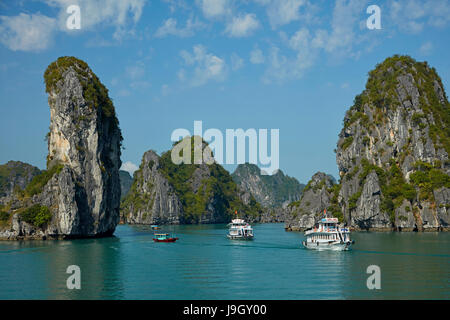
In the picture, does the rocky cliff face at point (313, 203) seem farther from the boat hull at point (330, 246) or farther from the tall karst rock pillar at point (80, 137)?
the boat hull at point (330, 246)

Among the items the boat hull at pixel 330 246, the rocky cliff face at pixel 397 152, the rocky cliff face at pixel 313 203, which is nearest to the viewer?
the boat hull at pixel 330 246

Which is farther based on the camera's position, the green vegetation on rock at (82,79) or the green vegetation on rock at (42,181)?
the green vegetation on rock at (82,79)

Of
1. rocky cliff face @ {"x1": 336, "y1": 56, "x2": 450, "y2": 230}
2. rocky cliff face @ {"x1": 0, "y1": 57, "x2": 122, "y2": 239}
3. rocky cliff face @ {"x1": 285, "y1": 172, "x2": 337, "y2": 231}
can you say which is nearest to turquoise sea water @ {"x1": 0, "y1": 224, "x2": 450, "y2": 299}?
rocky cliff face @ {"x1": 0, "y1": 57, "x2": 122, "y2": 239}

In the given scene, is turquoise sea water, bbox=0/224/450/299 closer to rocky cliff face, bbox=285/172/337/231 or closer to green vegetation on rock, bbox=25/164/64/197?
green vegetation on rock, bbox=25/164/64/197

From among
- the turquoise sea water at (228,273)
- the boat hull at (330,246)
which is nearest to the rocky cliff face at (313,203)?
the boat hull at (330,246)
